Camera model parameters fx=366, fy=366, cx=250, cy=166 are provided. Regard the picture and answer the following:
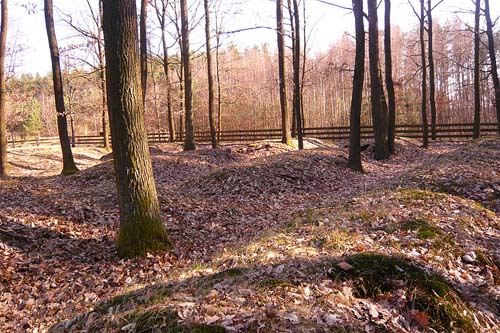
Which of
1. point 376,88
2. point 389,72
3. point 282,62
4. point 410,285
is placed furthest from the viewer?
point 282,62

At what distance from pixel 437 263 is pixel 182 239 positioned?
13.7ft

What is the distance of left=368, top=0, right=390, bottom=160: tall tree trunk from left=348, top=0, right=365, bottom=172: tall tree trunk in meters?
2.17

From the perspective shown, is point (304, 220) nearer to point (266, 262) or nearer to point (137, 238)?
point (266, 262)

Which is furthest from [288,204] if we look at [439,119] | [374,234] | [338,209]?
[439,119]

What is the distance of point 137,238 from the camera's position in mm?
5785

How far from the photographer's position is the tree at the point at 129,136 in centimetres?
536

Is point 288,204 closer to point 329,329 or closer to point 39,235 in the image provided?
point 39,235

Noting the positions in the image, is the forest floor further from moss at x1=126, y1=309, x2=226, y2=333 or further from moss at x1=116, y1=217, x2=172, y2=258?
moss at x1=116, y1=217, x2=172, y2=258

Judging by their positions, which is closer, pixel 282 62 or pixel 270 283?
pixel 270 283

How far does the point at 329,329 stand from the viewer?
9.39 feet

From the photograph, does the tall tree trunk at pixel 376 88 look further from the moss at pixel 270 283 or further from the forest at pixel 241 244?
the moss at pixel 270 283

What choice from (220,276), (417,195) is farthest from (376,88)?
(220,276)

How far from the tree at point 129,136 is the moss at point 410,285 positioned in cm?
321

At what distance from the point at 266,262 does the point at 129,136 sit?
283 centimetres
